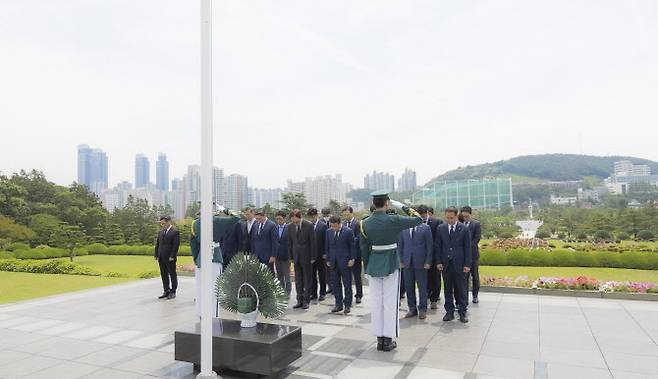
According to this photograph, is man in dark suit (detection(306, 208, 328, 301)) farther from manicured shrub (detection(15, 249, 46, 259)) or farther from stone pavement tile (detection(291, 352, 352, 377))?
manicured shrub (detection(15, 249, 46, 259))

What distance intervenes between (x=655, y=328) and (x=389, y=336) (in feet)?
11.9

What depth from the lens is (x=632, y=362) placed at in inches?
166

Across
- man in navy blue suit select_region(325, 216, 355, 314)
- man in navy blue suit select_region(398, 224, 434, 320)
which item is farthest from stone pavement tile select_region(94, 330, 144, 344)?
man in navy blue suit select_region(398, 224, 434, 320)

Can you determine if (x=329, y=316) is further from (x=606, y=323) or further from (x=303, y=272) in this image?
(x=606, y=323)

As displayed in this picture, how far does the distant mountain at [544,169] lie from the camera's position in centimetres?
8388

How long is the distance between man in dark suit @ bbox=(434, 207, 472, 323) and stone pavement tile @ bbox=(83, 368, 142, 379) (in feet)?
13.1

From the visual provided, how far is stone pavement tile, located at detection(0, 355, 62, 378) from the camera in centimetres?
414

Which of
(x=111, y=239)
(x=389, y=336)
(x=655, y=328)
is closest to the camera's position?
(x=389, y=336)

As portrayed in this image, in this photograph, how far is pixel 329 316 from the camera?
631 cm

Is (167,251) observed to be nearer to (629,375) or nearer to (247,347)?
(247,347)

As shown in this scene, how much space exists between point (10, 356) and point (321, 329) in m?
3.53

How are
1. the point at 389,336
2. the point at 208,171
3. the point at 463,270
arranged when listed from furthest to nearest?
the point at 463,270, the point at 389,336, the point at 208,171

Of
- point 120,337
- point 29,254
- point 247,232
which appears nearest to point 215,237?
point 247,232

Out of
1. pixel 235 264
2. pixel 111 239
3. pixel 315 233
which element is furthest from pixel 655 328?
pixel 111 239
